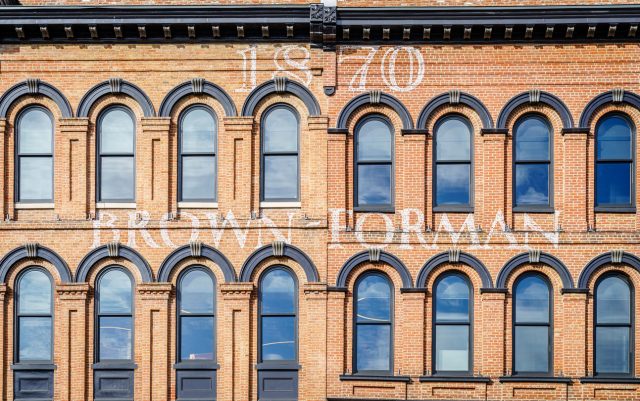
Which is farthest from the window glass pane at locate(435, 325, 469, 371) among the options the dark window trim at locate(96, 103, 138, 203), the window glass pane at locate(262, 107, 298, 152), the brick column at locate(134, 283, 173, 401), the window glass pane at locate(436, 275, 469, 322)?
the dark window trim at locate(96, 103, 138, 203)

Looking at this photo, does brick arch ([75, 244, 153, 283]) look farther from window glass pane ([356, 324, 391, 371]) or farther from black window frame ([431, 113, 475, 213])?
black window frame ([431, 113, 475, 213])

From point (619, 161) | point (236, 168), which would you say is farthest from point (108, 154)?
point (619, 161)

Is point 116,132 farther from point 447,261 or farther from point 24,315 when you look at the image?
point 447,261

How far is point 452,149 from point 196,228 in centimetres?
603

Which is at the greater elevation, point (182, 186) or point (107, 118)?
point (107, 118)

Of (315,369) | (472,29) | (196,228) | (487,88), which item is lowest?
(315,369)

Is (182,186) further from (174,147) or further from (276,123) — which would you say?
(276,123)

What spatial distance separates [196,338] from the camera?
60.0ft

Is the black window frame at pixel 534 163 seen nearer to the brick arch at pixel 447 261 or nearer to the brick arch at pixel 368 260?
the brick arch at pixel 447 261

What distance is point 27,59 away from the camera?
730 inches

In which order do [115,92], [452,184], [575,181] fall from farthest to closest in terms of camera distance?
[115,92], [452,184], [575,181]

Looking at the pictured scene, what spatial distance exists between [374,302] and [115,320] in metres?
5.85

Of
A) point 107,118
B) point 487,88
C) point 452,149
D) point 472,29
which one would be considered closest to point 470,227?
point 452,149

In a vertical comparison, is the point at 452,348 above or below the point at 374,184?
below
